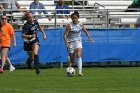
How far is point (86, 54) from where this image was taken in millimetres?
25672

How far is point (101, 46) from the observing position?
25.7 metres

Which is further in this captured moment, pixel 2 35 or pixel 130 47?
pixel 130 47

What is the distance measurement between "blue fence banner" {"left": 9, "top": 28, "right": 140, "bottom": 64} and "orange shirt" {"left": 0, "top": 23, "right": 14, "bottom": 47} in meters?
2.30

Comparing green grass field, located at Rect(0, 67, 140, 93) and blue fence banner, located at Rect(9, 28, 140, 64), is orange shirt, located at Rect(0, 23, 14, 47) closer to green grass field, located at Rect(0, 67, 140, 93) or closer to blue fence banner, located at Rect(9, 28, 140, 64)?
blue fence banner, located at Rect(9, 28, 140, 64)

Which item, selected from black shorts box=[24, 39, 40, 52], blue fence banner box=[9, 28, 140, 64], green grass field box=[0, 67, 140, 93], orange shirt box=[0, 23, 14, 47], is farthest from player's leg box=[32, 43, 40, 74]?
blue fence banner box=[9, 28, 140, 64]

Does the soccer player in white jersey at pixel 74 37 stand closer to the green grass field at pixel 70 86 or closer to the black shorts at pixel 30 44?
the black shorts at pixel 30 44

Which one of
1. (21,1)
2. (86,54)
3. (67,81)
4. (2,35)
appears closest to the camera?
(67,81)

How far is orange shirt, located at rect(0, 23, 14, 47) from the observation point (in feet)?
75.1

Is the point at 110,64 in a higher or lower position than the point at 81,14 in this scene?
lower

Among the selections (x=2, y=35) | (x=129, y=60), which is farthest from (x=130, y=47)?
(x=2, y=35)

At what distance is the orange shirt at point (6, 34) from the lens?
22.9m

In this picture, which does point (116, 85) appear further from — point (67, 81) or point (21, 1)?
point (21, 1)

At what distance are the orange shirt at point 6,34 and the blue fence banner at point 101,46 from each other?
230cm

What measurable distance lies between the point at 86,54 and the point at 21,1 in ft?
25.7
